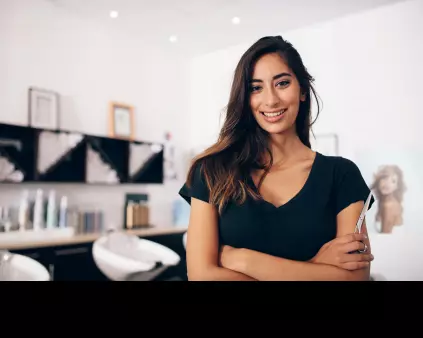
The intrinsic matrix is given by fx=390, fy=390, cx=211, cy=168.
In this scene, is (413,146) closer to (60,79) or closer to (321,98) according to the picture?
(321,98)

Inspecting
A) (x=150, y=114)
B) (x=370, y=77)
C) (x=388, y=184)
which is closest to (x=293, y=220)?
(x=388, y=184)

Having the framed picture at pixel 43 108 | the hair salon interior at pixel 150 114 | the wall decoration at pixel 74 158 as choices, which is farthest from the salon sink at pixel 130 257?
the framed picture at pixel 43 108

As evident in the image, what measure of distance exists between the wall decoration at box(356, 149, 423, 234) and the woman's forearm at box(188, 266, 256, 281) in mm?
423

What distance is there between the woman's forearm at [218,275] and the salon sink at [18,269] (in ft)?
2.32

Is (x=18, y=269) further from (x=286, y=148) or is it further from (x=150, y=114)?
(x=286, y=148)

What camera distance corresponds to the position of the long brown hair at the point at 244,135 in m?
0.88

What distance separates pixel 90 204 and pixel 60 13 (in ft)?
2.42

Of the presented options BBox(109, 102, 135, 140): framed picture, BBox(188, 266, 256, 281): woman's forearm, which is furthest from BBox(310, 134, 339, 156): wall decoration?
BBox(109, 102, 135, 140): framed picture

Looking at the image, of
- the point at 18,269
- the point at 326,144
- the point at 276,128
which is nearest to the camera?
the point at 276,128

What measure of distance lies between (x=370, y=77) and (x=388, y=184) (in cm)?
31

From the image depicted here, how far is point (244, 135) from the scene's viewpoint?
95cm

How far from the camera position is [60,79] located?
150 cm
